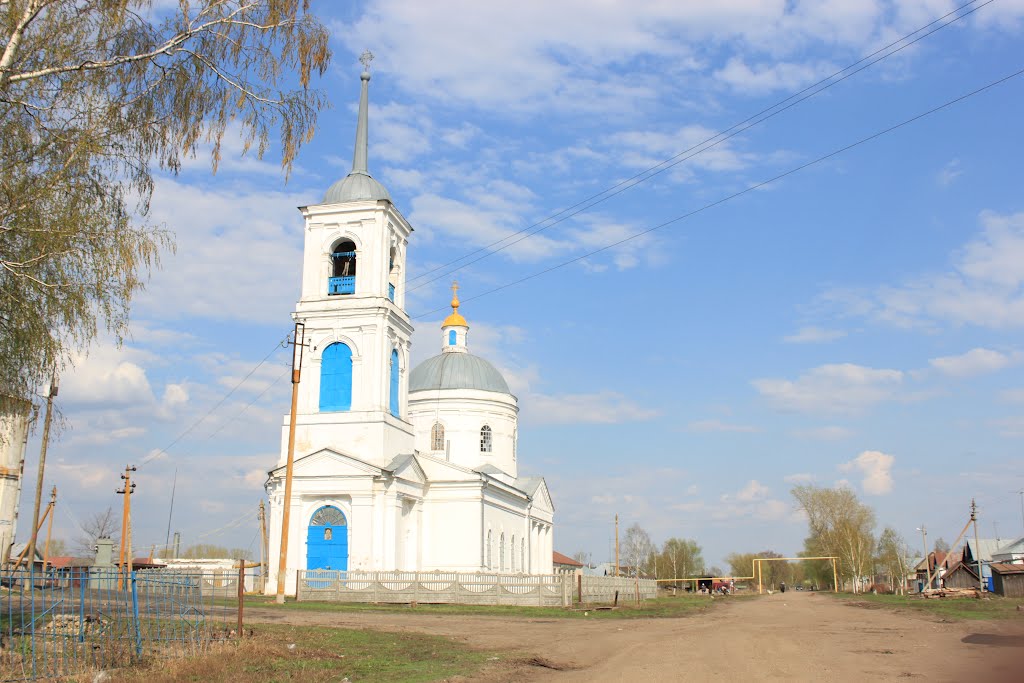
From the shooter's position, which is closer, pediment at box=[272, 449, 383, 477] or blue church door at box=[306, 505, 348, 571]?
blue church door at box=[306, 505, 348, 571]

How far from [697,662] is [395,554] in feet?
75.9

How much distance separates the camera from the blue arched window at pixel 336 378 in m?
36.3

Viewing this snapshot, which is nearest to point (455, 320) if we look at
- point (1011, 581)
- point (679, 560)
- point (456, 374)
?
point (456, 374)

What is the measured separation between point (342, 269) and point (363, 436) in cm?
767

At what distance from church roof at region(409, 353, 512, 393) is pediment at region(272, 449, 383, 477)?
47.9ft

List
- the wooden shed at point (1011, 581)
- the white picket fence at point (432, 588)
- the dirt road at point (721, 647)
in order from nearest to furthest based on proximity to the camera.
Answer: the dirt road at point (721, 647)
the white picket fence at point (432, 588)
the wooden shed at point (1011, 581)

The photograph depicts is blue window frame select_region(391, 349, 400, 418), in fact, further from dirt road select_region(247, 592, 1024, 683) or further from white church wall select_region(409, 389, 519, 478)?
dirt road select_region(247, 592, 1024, 683)

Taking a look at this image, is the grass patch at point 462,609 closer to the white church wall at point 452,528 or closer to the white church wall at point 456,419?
the white church wall at point 452,528

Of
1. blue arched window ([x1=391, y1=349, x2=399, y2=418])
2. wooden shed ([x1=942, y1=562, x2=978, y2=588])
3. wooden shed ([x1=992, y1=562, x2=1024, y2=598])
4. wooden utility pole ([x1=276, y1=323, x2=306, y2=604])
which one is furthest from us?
wooden shed ([x1=942, y1=562, x2=978, y2=588])

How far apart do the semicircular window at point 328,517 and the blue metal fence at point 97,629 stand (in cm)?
1958

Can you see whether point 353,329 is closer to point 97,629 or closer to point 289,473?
point 289,473

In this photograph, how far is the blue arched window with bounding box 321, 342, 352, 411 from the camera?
1428 inches

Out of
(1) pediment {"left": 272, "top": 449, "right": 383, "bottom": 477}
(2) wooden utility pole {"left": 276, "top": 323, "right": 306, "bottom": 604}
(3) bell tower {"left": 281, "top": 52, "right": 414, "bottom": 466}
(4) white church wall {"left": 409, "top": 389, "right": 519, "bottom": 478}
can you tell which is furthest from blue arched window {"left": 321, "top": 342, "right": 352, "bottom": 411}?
(4) white church wall {"left": 409, "top": 389, "right": 519, "bottom": 478}

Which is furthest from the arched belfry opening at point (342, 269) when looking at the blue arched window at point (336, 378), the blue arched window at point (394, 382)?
the blue arched window at point (394, 382)
